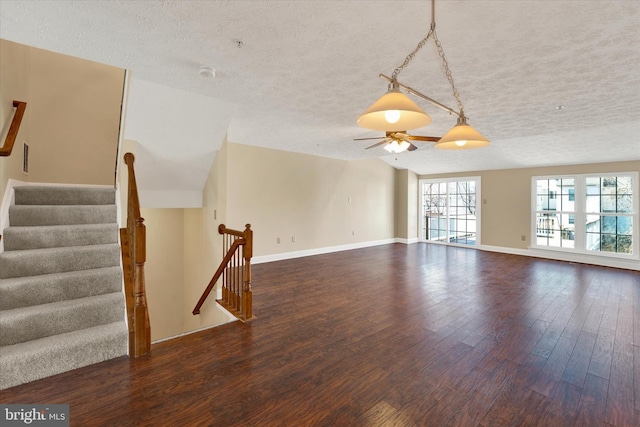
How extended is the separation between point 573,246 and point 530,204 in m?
1.30

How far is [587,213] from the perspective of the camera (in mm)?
6520

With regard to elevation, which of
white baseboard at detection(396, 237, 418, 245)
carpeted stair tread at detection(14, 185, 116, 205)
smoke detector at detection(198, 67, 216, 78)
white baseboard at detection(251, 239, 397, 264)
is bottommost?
white baseboard at detection(251, 239, 397, 264)

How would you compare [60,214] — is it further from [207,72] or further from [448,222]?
[448,222]

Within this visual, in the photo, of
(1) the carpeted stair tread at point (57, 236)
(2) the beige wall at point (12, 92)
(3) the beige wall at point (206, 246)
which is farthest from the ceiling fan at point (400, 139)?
(2) the beige wall at point (12, 92)

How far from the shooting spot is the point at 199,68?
2535mm

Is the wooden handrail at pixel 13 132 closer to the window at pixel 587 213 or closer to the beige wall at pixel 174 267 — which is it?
the beige wall at pixel 174 267

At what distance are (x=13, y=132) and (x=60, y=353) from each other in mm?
1901

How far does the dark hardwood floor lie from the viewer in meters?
1.82

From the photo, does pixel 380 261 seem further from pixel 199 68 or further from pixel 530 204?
pixel 199 68

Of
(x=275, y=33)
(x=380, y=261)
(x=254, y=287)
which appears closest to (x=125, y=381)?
(x=254, y=287)

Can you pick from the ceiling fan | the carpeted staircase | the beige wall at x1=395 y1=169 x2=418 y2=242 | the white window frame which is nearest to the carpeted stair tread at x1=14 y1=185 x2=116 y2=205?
the carpeted staircase

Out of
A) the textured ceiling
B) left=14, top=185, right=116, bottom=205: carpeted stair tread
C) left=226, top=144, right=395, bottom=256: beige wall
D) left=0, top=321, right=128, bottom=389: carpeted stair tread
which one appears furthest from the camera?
left=226, top=144, right=395, bottom=256: beige wall

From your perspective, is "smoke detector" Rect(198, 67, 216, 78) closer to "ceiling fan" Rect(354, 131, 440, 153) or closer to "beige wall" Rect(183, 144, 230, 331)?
"beige wall" Rect(183, 144, 230, 331)

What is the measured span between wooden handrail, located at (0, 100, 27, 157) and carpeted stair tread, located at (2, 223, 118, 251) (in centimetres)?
77
